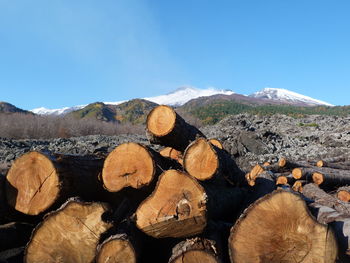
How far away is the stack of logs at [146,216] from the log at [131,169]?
0.03ft

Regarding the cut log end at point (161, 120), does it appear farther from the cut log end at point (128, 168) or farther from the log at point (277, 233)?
the log at point (277, 233)

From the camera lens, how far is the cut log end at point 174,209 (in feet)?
8.08

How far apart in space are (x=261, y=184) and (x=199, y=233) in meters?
2.38

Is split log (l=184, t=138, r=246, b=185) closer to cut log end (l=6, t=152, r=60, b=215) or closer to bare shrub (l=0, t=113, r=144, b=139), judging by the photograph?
cut log end (l=6, t=152, r=60, b=215)

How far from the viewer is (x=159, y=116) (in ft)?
12.6

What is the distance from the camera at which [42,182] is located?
2795mm

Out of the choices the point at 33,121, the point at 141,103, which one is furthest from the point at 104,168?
the point at 141,103

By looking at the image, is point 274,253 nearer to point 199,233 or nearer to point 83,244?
point 199,233

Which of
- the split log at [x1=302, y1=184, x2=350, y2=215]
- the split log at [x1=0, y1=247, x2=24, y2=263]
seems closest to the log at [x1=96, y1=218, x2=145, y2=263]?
the split log at [x1=0, y1=247, x2=24, y2=263]

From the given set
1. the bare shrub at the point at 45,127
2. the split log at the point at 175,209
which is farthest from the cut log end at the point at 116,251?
the bare shrub at the point at 45,127

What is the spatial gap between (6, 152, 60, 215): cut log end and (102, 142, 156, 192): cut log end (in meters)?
0.55

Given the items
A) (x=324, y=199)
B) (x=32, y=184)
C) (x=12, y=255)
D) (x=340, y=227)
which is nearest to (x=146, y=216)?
(x=32, y=184)

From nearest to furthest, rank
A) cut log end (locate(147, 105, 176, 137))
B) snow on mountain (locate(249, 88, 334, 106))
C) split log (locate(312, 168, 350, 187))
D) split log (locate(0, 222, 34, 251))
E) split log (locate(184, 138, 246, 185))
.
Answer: split log (locate(0, 222, 34, 251))
split log (locate(184, 138, 246, 185))
cut log end (locate(147, 105, 176, 137))
split log (locate(312, 168, 350, 187))
snow on mountain (locate(249, 88, 334, 106))

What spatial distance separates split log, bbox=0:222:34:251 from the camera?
9.80ft
